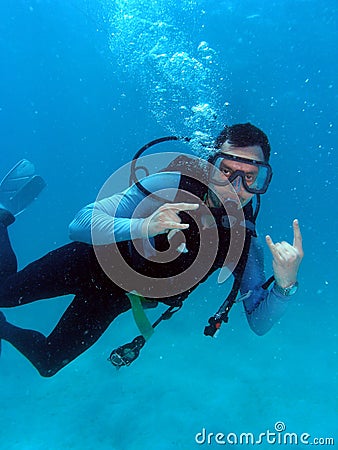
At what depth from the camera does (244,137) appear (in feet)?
12.0

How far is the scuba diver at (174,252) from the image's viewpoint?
125 inches

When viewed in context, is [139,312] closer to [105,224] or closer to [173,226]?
[105,224]

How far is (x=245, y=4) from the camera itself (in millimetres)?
17438

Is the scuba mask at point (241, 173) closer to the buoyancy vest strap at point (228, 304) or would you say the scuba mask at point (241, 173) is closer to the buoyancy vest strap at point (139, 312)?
the buoyancy vest strap at point (228, 304)

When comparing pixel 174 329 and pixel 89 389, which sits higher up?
pixel 174 329

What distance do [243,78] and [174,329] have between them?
1705cm

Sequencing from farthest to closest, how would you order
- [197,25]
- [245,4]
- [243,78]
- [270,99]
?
1. [270,99]
2. [243,78]
3. [197,25]
4. [245,4]

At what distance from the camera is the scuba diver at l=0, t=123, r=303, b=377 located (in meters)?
3.18

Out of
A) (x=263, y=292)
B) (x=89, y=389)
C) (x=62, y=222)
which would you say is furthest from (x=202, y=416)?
(x=62, y=222)

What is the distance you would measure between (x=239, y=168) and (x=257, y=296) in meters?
1.34

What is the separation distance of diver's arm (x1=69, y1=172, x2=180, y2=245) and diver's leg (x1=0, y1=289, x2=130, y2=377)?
0.90m

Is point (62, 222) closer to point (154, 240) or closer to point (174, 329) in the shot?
point (174, 329)

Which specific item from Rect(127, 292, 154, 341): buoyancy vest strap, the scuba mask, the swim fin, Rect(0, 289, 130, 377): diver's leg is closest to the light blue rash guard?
the scuba mask

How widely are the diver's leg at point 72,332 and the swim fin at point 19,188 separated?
2655 mm
